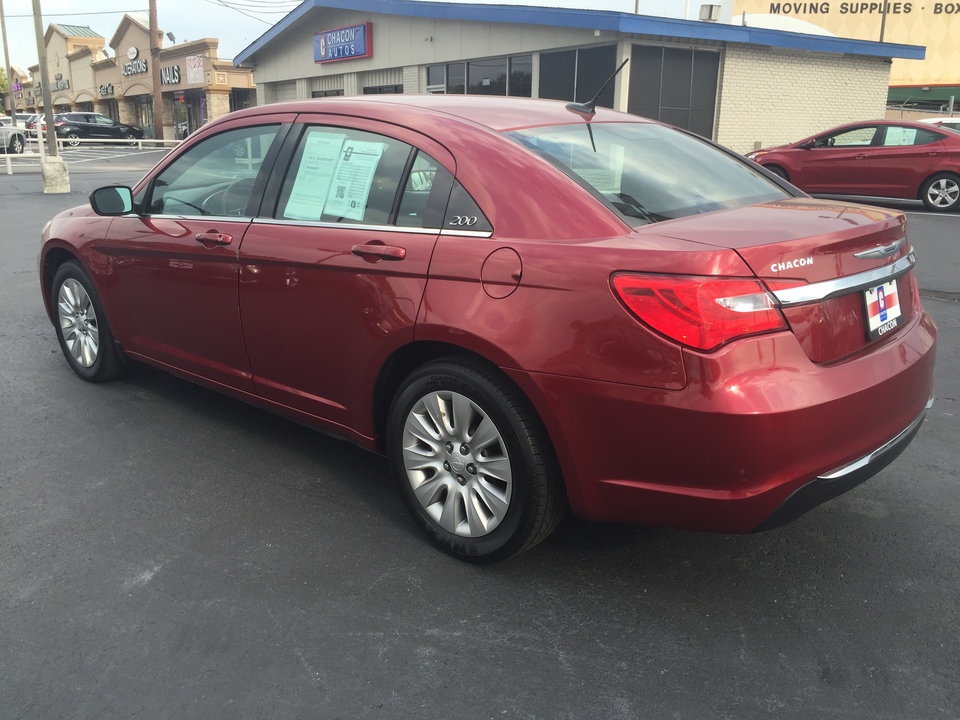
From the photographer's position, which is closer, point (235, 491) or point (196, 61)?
point (235, 491)

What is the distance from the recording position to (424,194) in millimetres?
3193

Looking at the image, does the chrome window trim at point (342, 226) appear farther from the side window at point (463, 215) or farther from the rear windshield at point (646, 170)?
the rear windshield at point (646, 170)

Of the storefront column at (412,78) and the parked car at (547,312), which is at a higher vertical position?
the storefront column at (412,78)

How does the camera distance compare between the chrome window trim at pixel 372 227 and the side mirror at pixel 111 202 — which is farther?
the side mirror at pixel 111 202

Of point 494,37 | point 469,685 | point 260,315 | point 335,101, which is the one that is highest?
point 494,37

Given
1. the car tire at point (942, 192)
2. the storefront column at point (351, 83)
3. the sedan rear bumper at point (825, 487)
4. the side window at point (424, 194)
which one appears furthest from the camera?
the storefront column at point (351, 83)

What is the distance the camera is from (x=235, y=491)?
3.80 meters

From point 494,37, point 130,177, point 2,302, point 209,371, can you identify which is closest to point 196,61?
point 130,177

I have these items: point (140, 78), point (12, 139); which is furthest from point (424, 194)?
point (140, 78)

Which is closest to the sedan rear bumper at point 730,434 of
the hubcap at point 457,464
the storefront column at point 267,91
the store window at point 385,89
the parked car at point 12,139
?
the hubcap at point 457,464

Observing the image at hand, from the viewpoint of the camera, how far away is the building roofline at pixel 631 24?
64.2ft

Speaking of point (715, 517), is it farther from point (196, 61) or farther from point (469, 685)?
point (196, 61)

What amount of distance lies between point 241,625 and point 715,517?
154 cm

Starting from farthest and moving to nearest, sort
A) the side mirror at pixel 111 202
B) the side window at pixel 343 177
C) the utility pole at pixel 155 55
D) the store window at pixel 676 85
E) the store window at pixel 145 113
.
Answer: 1. the store window at pixel 145 113
2. the utility pole at pixel 155 55
3. the store window at pixel 676 85
4. the side mirror at pixel 111 202
5. the side window at pixel 343 177
